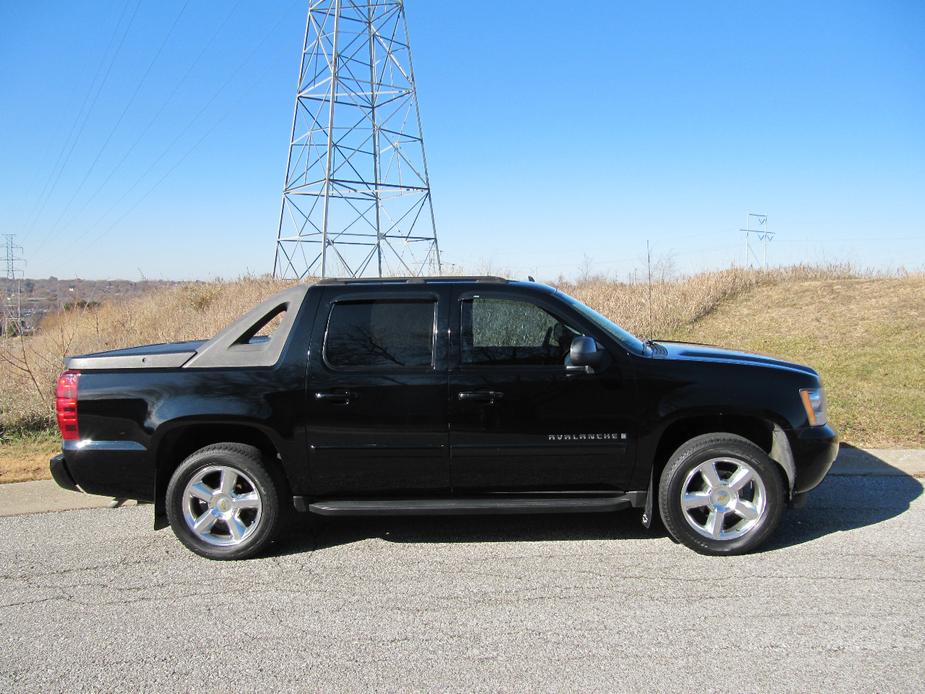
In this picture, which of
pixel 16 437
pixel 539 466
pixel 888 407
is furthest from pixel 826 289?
pixel 16 437

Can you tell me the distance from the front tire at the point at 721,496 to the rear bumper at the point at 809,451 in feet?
0.55

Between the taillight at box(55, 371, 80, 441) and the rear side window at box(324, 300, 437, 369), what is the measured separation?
166cm

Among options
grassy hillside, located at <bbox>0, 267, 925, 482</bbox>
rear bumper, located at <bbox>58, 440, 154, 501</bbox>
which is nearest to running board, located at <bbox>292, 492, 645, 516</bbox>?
rear bumper, located at <bbox>58, 440, 154, 501</bbox>

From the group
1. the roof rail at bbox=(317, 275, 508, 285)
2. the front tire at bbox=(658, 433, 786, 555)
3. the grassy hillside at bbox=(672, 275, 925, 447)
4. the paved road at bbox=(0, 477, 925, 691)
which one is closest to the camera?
the paved road at bbox=(0, 477, 925, 691)

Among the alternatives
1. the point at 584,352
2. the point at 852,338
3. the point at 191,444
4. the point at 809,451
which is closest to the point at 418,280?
the point at 584,352

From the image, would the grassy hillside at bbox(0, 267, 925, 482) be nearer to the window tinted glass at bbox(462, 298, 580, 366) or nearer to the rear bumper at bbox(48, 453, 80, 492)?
the rear bumper at bbox(48, 453, 80, 492)

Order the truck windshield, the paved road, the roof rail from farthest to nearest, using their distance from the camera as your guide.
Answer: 1. the roof rail
2. the truck windshield
3. the paved road

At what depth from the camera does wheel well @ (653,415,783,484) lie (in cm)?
454

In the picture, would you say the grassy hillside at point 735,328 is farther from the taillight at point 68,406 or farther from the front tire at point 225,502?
the front tire at point 225,502

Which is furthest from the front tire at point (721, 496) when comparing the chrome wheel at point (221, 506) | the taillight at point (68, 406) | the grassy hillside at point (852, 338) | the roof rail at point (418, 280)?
the taillight at point (68, 406)

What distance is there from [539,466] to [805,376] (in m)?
1.86

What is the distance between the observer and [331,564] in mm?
4273

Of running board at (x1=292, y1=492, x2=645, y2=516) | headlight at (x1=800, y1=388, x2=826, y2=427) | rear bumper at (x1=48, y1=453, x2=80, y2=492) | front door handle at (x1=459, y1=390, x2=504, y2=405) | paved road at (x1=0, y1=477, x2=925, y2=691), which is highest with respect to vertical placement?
front door handle at (x1=459, y1=390, x2=504, y2=405)

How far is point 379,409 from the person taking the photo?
14.1ft
